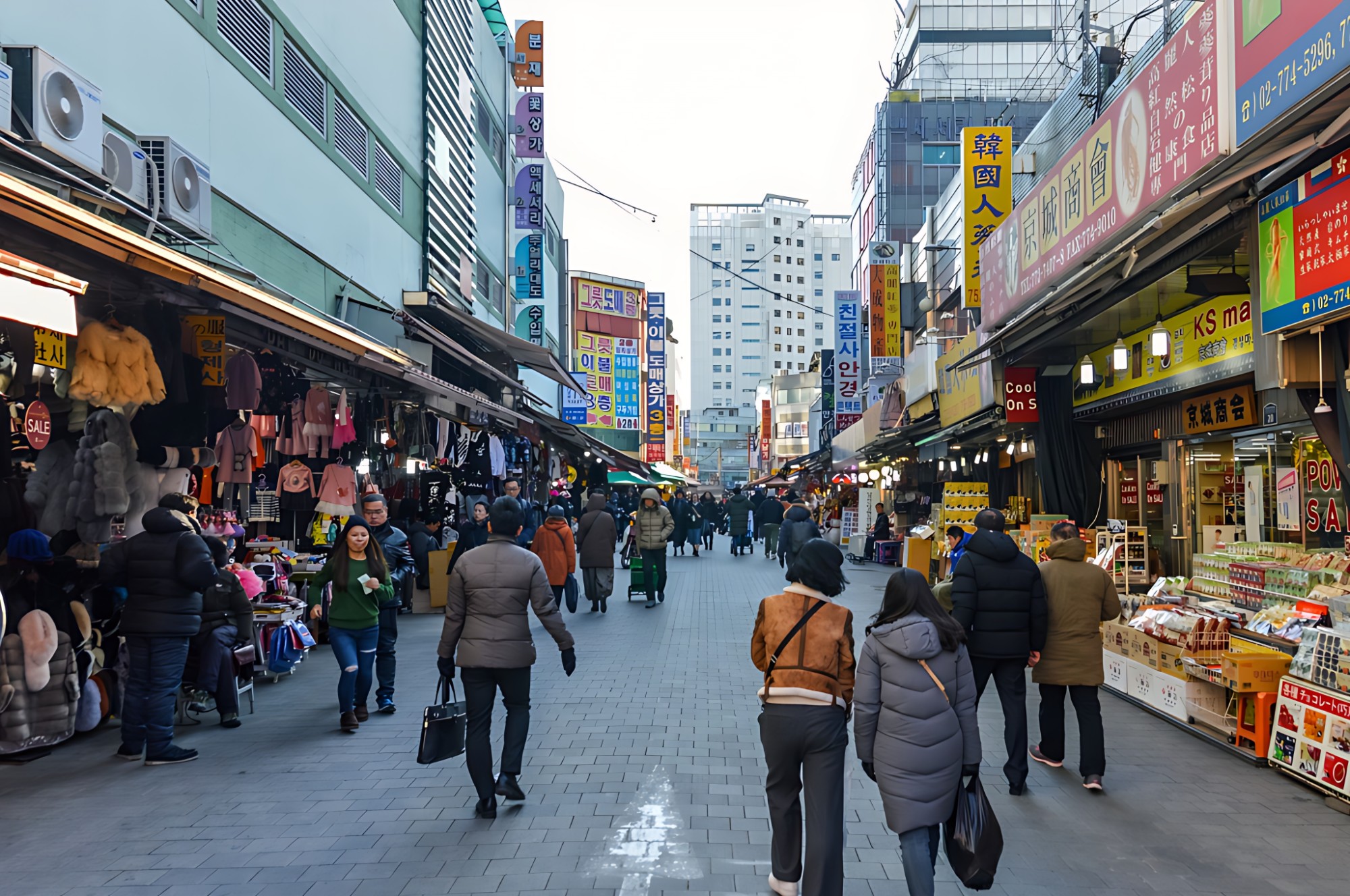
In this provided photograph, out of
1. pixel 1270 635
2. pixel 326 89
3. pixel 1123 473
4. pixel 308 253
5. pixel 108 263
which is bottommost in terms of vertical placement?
pixel 1270 635

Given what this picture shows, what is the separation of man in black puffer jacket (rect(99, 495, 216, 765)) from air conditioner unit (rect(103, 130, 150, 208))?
2.68 meters

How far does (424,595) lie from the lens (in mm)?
13898

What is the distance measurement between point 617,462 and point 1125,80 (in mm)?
18481

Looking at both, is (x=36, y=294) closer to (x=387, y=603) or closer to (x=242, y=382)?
(x=242, y=382)

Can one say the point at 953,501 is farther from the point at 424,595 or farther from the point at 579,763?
the point at 579,763

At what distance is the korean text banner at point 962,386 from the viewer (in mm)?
13297

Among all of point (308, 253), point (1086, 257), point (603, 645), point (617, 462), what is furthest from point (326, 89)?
point (617, 462)

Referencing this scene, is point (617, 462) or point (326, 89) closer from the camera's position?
point (326, 89)

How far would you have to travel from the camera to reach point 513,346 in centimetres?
1734

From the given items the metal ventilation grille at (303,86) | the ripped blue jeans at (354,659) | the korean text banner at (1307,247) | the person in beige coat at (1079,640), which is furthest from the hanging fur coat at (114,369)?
the korean text banner at (1307,247)

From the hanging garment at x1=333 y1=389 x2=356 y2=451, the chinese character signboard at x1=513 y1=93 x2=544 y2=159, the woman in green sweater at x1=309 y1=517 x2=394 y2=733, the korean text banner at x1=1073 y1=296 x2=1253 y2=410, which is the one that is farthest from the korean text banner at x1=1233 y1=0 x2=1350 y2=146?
the chinese character signboard at x1=513 y1=93 x2=544 y2=159

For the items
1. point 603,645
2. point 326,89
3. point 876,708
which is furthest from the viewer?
point 326,89

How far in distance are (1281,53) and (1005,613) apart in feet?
12.5

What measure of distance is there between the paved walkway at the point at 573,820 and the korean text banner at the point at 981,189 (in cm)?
944
